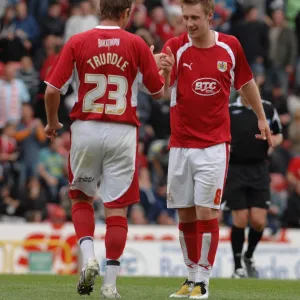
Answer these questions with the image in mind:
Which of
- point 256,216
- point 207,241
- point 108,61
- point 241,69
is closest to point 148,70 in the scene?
point 108,61

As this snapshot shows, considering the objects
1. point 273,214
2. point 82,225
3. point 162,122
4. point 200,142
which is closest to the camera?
point 82,225

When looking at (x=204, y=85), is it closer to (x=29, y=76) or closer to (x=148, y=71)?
(x=148, y=71)

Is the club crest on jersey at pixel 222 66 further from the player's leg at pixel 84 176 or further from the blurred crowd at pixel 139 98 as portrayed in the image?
the blurred crowd at pixel 139 98

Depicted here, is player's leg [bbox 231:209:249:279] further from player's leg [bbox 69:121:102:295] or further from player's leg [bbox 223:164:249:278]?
player's leg [bbox 69:121:102:295]

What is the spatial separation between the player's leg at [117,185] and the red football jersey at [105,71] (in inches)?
5.3

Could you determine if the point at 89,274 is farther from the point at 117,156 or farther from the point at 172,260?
the point at 172,260

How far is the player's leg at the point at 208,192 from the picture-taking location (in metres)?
8.98

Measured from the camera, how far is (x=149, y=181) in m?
19.3

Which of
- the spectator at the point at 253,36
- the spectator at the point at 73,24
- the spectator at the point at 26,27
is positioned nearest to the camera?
the spectator at the point at 73,24

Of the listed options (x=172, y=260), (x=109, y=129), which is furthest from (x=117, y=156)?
(x=172, y=260)

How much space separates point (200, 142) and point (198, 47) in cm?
83

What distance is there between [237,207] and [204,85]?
13.4 ft

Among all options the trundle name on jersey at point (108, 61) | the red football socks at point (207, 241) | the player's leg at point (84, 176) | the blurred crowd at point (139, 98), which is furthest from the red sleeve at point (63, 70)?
the blurred crowd at point (139, 98)

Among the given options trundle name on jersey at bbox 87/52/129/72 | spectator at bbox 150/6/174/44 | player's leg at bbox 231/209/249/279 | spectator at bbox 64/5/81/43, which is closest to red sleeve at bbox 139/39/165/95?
trundle name on jersey at bbox 87/52/129/72
